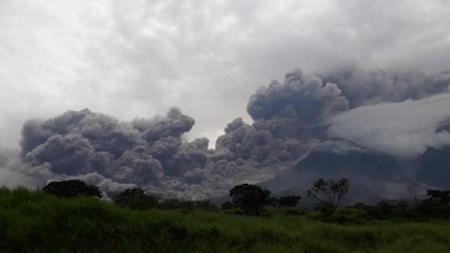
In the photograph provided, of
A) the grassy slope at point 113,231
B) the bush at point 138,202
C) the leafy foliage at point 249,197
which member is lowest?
the grassy slope at point 113,231

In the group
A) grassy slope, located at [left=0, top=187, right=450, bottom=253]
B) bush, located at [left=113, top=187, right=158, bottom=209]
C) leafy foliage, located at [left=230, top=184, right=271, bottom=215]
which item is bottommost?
grassy slope, located at [left=0, top=187, right=450, bottom=253]

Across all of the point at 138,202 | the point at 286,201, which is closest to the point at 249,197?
the point at 286,201

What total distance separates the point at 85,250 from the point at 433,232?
2170 centimetres

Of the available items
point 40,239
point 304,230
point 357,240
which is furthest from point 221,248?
point 357,240

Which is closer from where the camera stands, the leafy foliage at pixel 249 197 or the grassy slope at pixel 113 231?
the grassy slope at pixel 113 231

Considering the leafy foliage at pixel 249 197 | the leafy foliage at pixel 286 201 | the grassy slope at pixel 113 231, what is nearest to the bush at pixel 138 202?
the grassy slope at pixel 113 231

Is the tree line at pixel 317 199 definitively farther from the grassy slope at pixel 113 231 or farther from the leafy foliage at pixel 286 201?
the grassy slope at pixel 113 231

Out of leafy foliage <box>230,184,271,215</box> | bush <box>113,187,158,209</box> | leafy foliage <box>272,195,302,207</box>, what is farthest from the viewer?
leafy foliage <box>272,195,302,207</box>

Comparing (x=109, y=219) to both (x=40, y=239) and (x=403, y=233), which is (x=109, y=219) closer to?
(x=40, y=239)

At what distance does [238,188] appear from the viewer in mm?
87938

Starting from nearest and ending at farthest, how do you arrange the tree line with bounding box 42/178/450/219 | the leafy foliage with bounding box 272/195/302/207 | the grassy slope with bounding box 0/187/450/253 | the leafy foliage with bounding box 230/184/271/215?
the grassy slope with bounding box 0/187/450/253
the tree line with bounding box 42/178/450/219
the leafy foliage with bounding box 230/184/271/215
the leafy foliage with bounding box 272/195/302/207

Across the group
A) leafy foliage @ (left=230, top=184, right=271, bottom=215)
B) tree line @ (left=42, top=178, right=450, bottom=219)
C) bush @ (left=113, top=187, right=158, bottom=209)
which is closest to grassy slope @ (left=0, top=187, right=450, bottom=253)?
bush @ (left=113, top=187, right=158, bottom=209)

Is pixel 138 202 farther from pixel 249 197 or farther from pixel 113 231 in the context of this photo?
pixel 249 197

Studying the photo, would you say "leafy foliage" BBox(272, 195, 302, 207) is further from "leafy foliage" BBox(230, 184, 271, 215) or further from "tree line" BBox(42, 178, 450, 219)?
"leafy foliage" BBox(230, 184, 271, 215)
